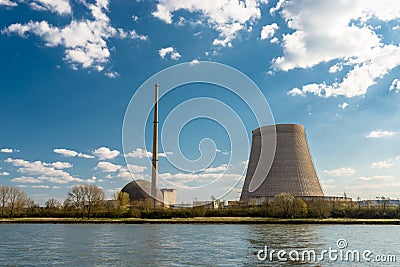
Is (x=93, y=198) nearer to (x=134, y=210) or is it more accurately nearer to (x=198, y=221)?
(x=134, y=210)

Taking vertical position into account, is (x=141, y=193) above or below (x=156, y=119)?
below

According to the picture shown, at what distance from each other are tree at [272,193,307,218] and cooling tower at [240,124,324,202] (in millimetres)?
3175

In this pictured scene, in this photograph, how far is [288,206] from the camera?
54656 mm

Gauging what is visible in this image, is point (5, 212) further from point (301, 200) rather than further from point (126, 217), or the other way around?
point (301, 200)

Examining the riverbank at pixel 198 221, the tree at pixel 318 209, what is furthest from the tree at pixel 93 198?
the tree at pixel 318 209

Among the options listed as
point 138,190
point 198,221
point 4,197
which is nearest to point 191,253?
point 198,221

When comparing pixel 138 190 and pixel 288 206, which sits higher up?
pixel 138 190

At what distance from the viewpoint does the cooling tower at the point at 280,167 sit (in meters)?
58.2

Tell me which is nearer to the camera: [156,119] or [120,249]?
[120,249]

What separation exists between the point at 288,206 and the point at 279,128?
35.4 ft

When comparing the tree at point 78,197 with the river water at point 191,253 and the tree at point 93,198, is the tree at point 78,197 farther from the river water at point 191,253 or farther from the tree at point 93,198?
the river water at point 191,253

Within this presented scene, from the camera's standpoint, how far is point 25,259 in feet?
62.4

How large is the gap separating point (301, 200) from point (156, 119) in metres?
26.3

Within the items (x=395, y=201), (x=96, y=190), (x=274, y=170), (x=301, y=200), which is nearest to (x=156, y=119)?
(x=96, y=190)
